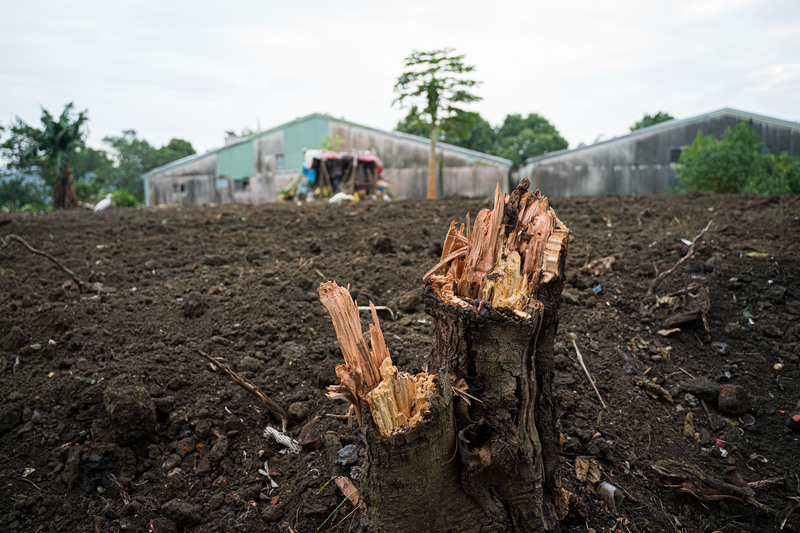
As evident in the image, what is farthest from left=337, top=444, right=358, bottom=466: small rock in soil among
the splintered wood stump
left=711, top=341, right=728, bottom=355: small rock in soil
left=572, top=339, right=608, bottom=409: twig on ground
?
left=711, top=341, right=728, bottom=355: small rock in soil

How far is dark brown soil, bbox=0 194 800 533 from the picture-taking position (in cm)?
199

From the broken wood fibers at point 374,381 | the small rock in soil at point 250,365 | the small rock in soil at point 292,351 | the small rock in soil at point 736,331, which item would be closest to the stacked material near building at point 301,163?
the small rock in soil at point 736,331

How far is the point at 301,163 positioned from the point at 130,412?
64.9 ft

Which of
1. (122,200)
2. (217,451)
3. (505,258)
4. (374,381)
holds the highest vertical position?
(122,200)

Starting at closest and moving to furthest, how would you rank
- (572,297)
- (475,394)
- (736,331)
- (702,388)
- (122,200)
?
(475,394) < (702,388) < (736,331) < (572,297) < (122,200)

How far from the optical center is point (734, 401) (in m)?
2.37

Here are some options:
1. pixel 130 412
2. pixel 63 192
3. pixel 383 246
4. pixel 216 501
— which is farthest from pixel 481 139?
pixel 216 501

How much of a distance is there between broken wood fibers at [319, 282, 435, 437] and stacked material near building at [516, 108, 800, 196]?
19.7 meters

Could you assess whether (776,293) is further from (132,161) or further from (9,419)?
(132,161)

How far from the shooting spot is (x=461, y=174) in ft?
67.5

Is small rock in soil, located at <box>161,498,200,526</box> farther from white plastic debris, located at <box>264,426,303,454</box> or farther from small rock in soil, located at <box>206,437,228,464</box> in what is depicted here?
white plastic debris, located at <box>264,426,303,454</box>

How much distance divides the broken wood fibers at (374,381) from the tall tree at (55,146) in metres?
18.8

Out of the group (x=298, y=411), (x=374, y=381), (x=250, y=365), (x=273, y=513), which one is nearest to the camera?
(x=374, y=381)

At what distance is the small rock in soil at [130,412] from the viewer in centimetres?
227
